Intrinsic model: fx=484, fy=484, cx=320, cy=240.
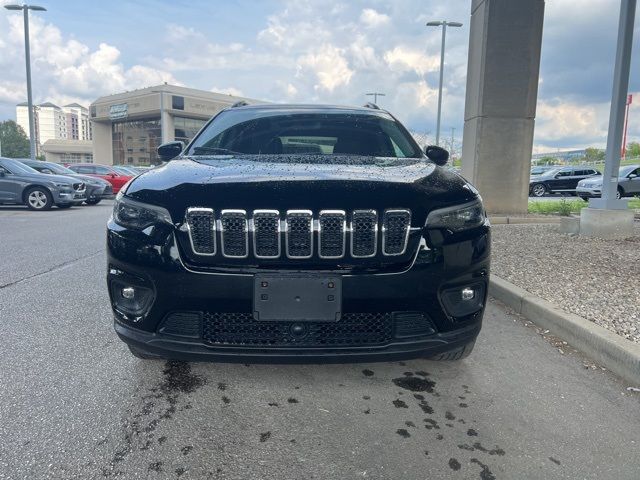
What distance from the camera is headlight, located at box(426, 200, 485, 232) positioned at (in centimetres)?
243

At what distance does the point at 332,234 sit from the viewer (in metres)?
2.30

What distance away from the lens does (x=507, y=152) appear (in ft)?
34.4

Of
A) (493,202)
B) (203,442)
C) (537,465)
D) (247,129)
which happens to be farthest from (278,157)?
(493,202)

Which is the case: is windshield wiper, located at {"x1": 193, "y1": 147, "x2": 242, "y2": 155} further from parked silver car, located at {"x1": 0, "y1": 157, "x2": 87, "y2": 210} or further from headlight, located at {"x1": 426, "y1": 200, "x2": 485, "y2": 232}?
parked silver car, located at {"x1": 0, "y1": 157, "x2": 87, "y2": 210}

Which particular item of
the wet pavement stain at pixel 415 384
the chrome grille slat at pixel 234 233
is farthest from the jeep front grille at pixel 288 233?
the wet pavement stain at pixel 415 384

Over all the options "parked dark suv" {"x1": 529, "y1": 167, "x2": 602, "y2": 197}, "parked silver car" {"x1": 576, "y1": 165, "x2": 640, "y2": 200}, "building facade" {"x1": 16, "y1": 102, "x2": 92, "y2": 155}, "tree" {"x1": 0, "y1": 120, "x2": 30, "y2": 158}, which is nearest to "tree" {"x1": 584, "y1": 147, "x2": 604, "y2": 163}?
"parked dark suv" {"x1": 529, "y1": 167, "x2": 602, "y2": 197}

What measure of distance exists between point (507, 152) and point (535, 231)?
9.29 feet

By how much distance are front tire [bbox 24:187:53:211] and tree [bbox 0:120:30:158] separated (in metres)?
109

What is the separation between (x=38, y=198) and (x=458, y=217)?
1442 centimetres

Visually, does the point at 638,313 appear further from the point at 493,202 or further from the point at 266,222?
the point at 493,202

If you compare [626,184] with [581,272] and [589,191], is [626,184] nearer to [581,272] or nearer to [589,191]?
[589,191]

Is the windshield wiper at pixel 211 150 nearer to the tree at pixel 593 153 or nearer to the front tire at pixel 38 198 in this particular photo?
the front tire at pixel 38 198

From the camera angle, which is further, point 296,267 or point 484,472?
point 296,267

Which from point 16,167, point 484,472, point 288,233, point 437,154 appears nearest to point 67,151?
point 16,167
